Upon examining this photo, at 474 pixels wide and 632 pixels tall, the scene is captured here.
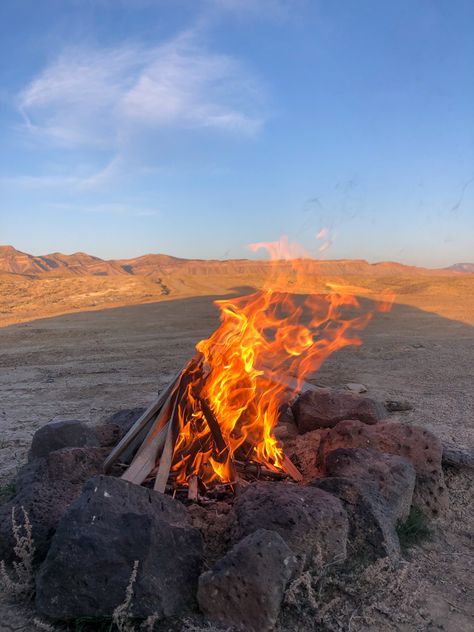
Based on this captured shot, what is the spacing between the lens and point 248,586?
264 centimetres

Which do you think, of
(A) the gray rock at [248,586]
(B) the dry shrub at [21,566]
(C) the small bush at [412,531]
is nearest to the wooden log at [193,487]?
(A) the gray rock at [248,586]

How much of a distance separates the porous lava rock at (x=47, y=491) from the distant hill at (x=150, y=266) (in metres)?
51.6

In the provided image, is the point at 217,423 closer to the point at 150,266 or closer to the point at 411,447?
the point at 411,447

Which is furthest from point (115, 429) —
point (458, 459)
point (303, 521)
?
point (458, 459)

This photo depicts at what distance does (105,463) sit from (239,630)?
183 centimetres

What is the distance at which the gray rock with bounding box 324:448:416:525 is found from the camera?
370 centimetres

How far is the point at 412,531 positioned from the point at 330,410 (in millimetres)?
1762

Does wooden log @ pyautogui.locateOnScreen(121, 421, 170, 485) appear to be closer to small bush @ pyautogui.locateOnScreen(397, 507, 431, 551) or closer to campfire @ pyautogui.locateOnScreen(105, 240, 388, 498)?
campfire @ pyautogui.locateOnScreen(105, 240, 388, 498)

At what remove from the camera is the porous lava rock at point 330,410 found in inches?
210

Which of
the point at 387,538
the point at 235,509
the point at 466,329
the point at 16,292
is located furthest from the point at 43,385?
the point at 16,292

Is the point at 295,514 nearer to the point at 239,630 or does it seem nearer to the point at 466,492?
the point at 239,630

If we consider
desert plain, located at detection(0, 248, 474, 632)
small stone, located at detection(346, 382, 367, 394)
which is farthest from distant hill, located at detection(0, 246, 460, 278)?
small stone, located at detection(346, 382, 367, 394)

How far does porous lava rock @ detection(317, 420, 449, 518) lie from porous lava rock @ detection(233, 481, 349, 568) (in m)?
1.11

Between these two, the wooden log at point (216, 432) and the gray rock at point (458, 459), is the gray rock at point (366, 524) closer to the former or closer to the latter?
the wooden log at point (216, 432)
